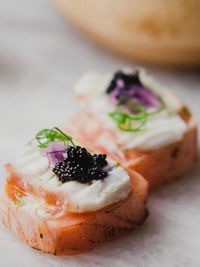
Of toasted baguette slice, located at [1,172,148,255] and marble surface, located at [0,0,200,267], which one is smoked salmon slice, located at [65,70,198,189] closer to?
marble surface, located at [0,0,200,267]

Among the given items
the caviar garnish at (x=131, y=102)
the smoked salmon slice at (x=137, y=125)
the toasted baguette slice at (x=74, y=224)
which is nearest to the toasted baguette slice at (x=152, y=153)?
the smoked salmon slice at (x=137, y=125)

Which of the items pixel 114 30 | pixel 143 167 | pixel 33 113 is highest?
pixel 114 30

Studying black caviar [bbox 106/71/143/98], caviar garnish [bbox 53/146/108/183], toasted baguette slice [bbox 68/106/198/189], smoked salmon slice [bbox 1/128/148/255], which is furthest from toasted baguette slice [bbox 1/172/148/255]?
black caviar [bbox 106/71/143/98]

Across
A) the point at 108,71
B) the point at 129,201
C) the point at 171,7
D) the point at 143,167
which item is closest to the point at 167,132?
the point at 143,167

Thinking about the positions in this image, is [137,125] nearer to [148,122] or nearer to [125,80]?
[148,122]

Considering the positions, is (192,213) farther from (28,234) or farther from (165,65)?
(165,65)
